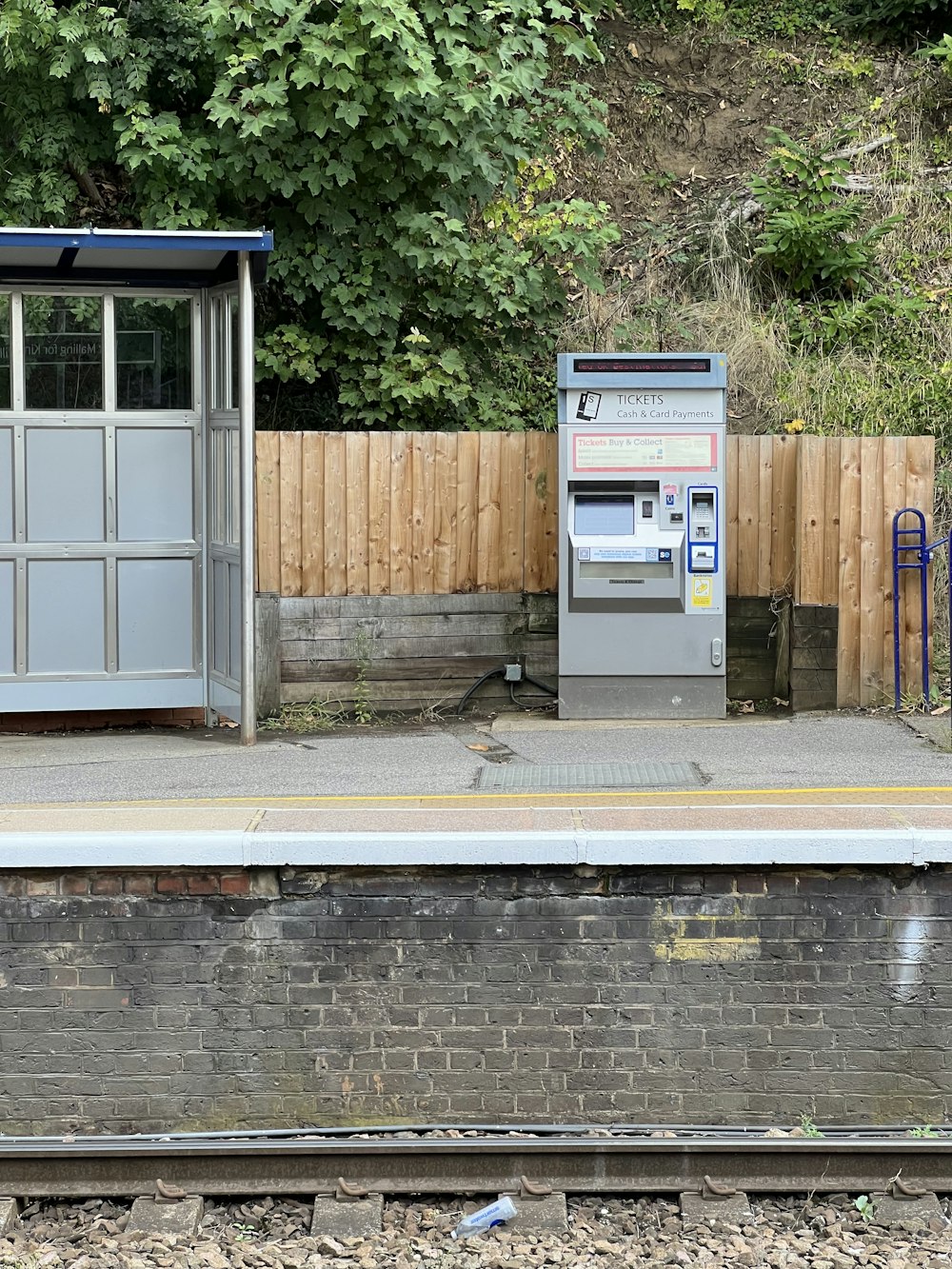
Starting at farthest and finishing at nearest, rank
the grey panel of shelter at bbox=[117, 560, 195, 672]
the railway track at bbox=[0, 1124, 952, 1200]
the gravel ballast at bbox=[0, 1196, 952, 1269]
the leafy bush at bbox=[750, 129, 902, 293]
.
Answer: the leafy bush at bbox=[750, 129, 902, 293] → the grey panel of shelter at bbox=[117, 560, 195, 672] → the railway track at bbox=[0, 1124, 952, 1200] → the gravel ballast at bbox=[0, 1196, 952, 1269]

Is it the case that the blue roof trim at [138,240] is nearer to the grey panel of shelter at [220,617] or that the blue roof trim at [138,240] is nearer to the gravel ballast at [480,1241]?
the grey panel of shelter at [220,617]

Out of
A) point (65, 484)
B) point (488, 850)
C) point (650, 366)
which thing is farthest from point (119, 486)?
point (488, 850)

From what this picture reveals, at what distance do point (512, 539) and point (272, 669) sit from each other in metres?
1.97

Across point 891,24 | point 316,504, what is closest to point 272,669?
point 316,504

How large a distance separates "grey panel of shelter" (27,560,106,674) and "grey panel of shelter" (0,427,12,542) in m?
0.28

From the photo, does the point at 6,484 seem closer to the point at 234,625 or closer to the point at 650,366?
the point at 234,625

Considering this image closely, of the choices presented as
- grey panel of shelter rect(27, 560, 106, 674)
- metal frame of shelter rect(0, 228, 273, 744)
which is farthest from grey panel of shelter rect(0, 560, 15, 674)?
grey panel of shelter rect(27, 560, 106, 674)

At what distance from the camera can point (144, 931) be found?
594cm

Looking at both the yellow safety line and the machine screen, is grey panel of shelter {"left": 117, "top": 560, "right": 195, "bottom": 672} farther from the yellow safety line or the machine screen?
the yellow safety line

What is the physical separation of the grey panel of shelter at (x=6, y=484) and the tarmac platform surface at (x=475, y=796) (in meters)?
1.48

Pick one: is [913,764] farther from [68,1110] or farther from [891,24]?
[891,24]

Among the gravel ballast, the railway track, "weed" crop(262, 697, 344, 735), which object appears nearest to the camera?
the gravel ballast

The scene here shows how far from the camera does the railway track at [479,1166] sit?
17.8ft

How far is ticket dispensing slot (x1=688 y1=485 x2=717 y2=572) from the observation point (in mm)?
9844
